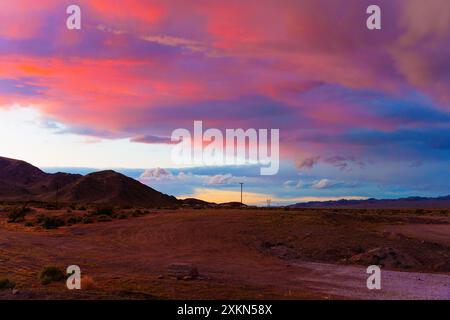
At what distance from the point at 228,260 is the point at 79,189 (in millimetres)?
130020

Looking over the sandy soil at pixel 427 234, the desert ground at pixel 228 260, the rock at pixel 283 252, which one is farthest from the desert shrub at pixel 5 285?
the sandy soil at pixel 427 234

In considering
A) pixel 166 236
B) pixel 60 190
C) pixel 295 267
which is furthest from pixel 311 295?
pixel 60 190

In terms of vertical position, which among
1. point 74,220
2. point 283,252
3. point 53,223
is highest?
point 74,220

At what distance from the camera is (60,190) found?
510 ft

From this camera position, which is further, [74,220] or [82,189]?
[82,189]

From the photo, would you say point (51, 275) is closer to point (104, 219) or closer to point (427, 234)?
point (104, 219)

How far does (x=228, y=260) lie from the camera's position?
25.3 m

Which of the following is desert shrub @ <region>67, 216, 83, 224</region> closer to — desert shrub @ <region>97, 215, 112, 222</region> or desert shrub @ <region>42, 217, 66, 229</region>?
desert shrub @ <region>42, 217, 66, 229</region>

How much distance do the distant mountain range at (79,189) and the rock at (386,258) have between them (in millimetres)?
115492

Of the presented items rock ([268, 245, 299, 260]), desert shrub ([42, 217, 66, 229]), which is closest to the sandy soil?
rock ([268, 245, 299, 260])

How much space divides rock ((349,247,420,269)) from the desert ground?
5 cm

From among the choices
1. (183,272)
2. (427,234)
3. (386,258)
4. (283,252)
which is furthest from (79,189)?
(183,272)

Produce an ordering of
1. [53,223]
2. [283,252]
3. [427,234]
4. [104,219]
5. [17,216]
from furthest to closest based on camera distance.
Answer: [17,216]
[104,219]
[53,223]
[427,234]
[283,252]
